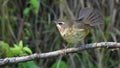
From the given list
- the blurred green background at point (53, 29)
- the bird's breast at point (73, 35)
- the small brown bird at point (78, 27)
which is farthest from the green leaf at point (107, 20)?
the bird's breast at point (73, 35)

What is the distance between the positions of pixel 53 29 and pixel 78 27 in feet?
5.00

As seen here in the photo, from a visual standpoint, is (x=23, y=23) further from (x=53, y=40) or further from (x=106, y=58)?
(x=106, y=58)

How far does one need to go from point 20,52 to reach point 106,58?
150cm

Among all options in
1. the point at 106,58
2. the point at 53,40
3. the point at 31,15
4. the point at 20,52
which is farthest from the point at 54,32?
the point at 20,52

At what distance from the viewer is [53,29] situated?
15.5ft

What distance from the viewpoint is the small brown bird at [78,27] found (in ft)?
10.2

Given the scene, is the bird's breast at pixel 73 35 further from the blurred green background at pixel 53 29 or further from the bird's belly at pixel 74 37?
the blurred green background at pixel 53 29

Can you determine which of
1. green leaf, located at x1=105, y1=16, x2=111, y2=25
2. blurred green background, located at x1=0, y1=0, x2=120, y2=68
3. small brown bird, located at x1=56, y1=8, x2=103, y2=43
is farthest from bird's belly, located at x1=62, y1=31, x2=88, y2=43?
green leaf, located at x1=105, y1=16, x2=111, y2=25

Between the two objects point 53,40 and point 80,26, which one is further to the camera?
point 53,40

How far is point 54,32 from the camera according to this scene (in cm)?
471

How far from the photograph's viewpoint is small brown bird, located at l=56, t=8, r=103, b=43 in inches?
122

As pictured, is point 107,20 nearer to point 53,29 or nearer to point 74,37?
point 53,29

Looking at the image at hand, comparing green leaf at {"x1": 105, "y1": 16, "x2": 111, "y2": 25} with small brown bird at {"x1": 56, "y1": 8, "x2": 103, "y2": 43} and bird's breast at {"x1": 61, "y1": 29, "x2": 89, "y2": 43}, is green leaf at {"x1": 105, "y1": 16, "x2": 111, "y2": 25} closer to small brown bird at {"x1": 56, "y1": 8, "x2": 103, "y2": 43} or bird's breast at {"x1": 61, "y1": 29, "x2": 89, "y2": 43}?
small brown bird at {"x1": 56, "y1": 8, "x2": 103, "y2": 43}

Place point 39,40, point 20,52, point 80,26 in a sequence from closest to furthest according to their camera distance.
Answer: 1. point 80,26
2. point 20,52
3. point 39,40
